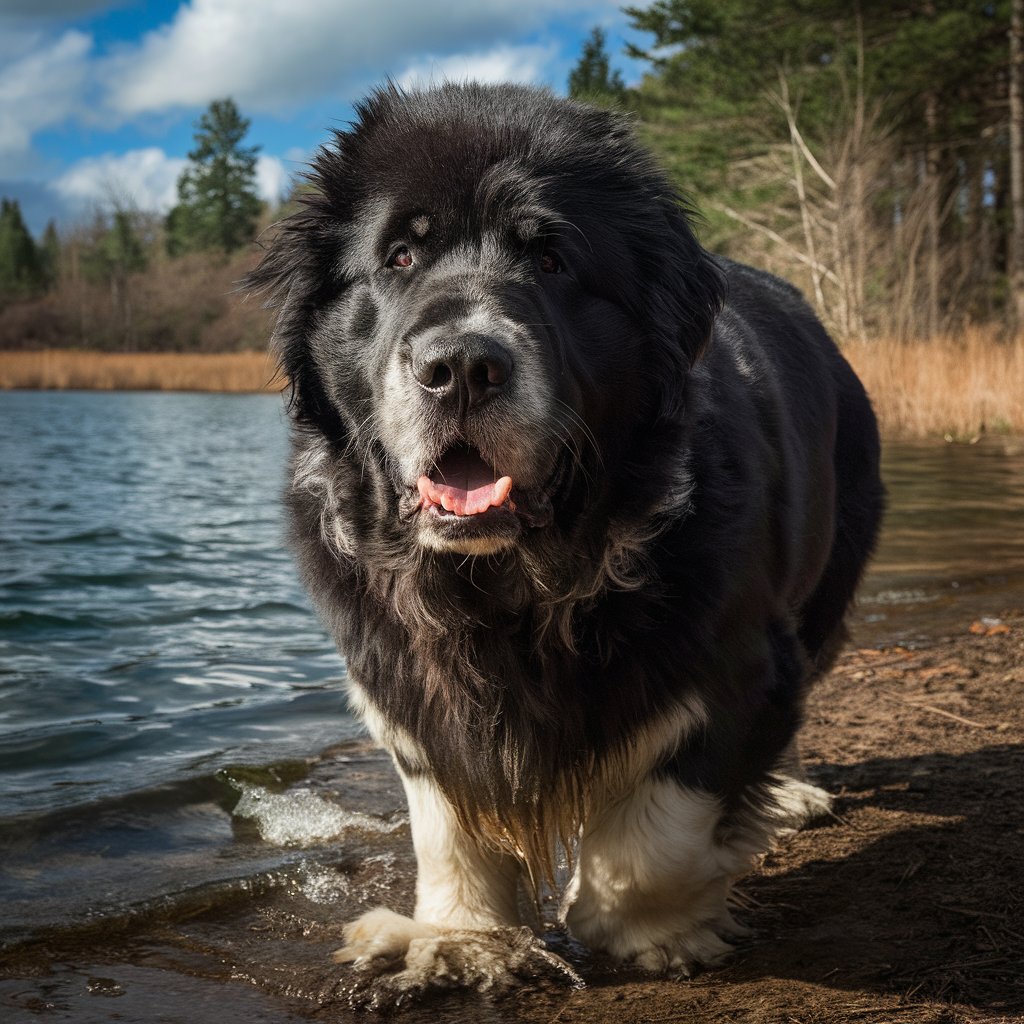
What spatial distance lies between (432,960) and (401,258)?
177cm

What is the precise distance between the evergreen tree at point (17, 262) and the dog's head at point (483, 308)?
7663 cm

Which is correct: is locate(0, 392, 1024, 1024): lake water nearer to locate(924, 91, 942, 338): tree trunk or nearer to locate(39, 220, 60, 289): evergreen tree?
locate(924, 91, 942, 338): tree trunk

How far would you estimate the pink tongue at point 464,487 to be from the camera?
9.03 feet

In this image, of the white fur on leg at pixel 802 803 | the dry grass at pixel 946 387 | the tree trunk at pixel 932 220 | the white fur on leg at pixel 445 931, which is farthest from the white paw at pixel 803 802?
the tree trunk at pixel 932 220

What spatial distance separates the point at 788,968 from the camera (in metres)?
2.85

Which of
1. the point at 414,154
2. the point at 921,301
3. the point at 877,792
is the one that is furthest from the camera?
the point at 921,301

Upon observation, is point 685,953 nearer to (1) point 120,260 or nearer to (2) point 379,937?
(2) point 379,937

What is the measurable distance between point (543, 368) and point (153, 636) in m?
5.21

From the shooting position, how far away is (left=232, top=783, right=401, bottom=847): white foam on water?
13.1ft

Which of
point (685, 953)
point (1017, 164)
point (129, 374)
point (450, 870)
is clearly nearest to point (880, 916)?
point (685, 953)

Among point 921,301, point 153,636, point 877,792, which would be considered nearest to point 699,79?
point 921,301

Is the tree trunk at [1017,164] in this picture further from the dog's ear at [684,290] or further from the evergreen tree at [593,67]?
the evergreen tree at [593,67]

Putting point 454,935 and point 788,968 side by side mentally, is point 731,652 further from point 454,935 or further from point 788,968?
point 454,935

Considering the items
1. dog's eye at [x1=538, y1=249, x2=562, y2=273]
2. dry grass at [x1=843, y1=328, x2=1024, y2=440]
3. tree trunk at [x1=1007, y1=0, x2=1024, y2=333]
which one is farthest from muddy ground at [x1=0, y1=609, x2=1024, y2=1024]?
tree trunk at [x1=1007, y1=0, x2=1024, y2=333]
